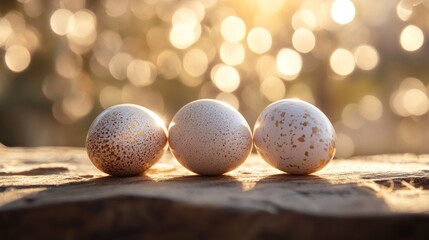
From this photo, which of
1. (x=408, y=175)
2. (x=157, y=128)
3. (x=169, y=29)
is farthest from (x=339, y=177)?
(x=169, y=29)

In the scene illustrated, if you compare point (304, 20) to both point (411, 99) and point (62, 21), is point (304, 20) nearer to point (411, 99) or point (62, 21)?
point (411, 99)

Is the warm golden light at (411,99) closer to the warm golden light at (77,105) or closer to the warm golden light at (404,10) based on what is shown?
the warm golden light at (404,10)

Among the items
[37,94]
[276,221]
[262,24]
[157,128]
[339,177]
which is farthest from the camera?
[262,24]

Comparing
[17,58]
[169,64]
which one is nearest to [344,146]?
[169,64]

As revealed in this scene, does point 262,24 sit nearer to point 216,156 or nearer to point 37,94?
point 37,94

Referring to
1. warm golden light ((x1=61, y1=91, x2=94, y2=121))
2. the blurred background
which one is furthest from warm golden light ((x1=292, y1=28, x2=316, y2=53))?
warm golden light ((x1=61, y1=91, x2=94, y2=121))

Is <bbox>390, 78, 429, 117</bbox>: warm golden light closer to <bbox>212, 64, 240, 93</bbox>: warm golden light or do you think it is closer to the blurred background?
the blurred background

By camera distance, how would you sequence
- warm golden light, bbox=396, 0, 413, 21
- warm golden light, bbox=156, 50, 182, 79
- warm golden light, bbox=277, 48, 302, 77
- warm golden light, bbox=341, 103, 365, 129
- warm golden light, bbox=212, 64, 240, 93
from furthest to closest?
warm golden light, bbox=156, 50, 182, 79, warm golden light, bbox=212, 64, 240, 93, warm golden light, bbox=341, 103, 365, 129, warm golden light, bbox=277, 48, 302, 77, warm golden light, bbox=396, 0, 413, 21
